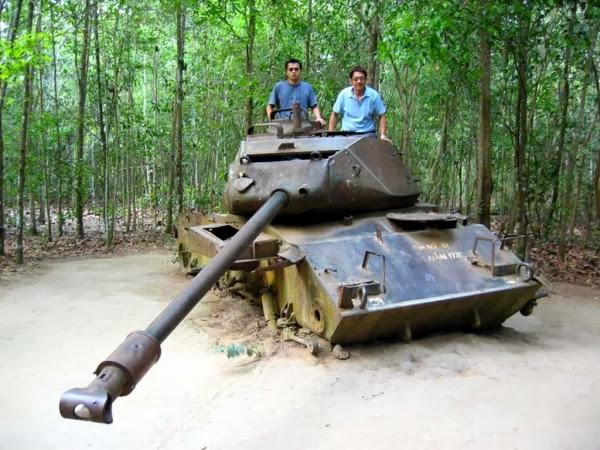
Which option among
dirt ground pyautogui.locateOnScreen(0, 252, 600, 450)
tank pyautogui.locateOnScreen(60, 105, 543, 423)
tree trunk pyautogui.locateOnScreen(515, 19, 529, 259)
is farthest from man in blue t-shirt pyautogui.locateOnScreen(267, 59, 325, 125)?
tree trunk pyautogui.locateOnScreen(515, 19, 529, 259)

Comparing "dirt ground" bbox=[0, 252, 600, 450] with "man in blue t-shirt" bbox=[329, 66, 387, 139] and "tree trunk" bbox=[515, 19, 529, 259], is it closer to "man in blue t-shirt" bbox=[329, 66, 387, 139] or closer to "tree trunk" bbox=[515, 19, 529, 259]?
"man in blue t-shirt" bbox=[329, 66, 387, 139]

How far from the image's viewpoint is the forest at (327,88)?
891cm

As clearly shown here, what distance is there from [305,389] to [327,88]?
795 cm

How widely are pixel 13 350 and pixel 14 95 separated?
1122cm

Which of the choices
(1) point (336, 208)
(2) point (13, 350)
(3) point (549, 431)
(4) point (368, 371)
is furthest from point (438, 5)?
(2) point (13, 350)

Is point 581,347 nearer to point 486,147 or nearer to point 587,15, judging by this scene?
point 486,147

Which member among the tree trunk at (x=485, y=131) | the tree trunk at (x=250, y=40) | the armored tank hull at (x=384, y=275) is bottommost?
the armored tank hull at (x=384, y=275)

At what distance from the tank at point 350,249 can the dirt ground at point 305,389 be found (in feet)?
0.95

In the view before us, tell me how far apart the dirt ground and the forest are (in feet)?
11.9

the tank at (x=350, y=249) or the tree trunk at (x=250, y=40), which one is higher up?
the tree trunk at (x=250, y=40)

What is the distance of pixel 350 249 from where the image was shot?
5750 mm

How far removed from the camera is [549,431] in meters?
3.84

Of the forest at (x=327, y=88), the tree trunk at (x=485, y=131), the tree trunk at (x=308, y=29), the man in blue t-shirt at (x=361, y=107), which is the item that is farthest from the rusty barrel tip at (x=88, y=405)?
the tree trunk at (x=308, y=29)

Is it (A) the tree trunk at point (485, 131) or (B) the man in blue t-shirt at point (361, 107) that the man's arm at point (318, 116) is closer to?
(B) the man in blue t-shirt at point (361, 107)
